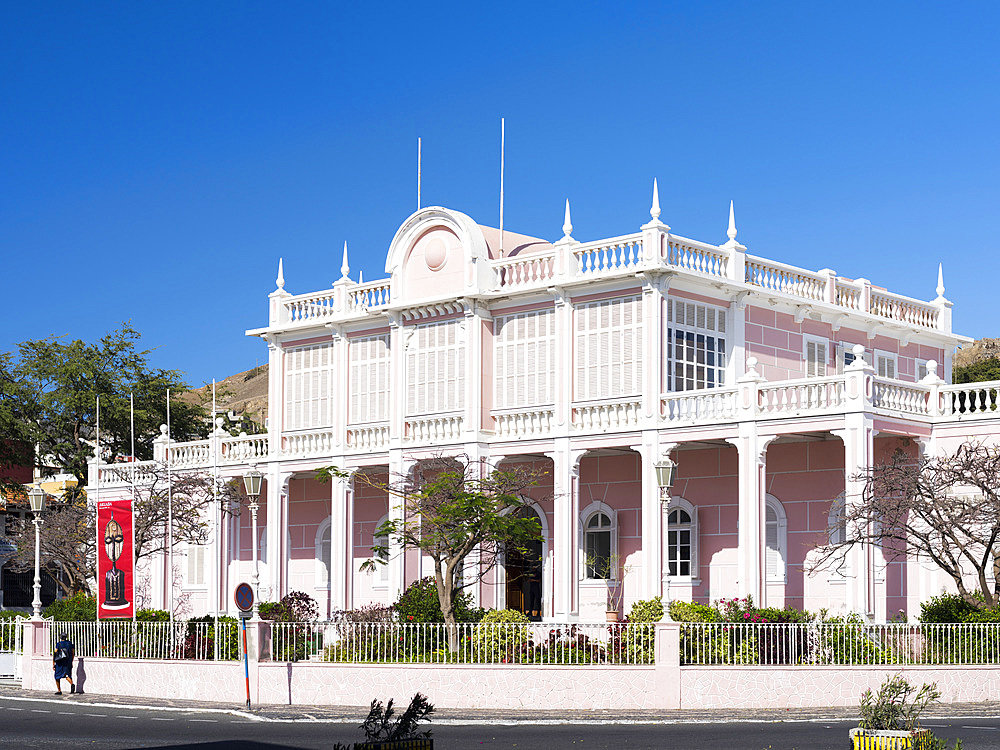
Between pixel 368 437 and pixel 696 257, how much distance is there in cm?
976

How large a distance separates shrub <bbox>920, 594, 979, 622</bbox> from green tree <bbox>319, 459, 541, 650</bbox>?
7878 millimetres

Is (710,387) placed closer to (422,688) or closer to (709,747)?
(422,688)

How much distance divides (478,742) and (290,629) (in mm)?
7391

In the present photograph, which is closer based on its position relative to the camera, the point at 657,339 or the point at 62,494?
the point at 657,339

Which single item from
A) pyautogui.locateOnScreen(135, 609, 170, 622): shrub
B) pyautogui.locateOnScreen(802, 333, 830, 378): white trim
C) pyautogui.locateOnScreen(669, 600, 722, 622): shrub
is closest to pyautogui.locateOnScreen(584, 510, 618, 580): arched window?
pyautogui.locateOnScreen(669, 600, 722, 622): shrub

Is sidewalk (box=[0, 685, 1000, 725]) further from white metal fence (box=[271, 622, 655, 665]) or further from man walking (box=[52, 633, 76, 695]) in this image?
man walking (box=[52, 633, 76, 695])

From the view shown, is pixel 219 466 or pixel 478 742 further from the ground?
pixel 219 466

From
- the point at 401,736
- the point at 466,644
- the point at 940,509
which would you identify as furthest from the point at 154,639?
the point at 401,736

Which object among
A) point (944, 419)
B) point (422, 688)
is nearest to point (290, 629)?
point (422, 688)

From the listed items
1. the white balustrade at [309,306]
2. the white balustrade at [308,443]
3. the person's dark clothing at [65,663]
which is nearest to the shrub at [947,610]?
the white balustrade at [308,443]

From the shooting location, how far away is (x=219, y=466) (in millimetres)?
40469

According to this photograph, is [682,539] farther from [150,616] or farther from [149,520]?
[149,520]

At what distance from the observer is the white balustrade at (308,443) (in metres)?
37.9

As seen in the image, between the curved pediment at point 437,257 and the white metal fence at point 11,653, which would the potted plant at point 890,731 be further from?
the white metal fence at point 11,653
